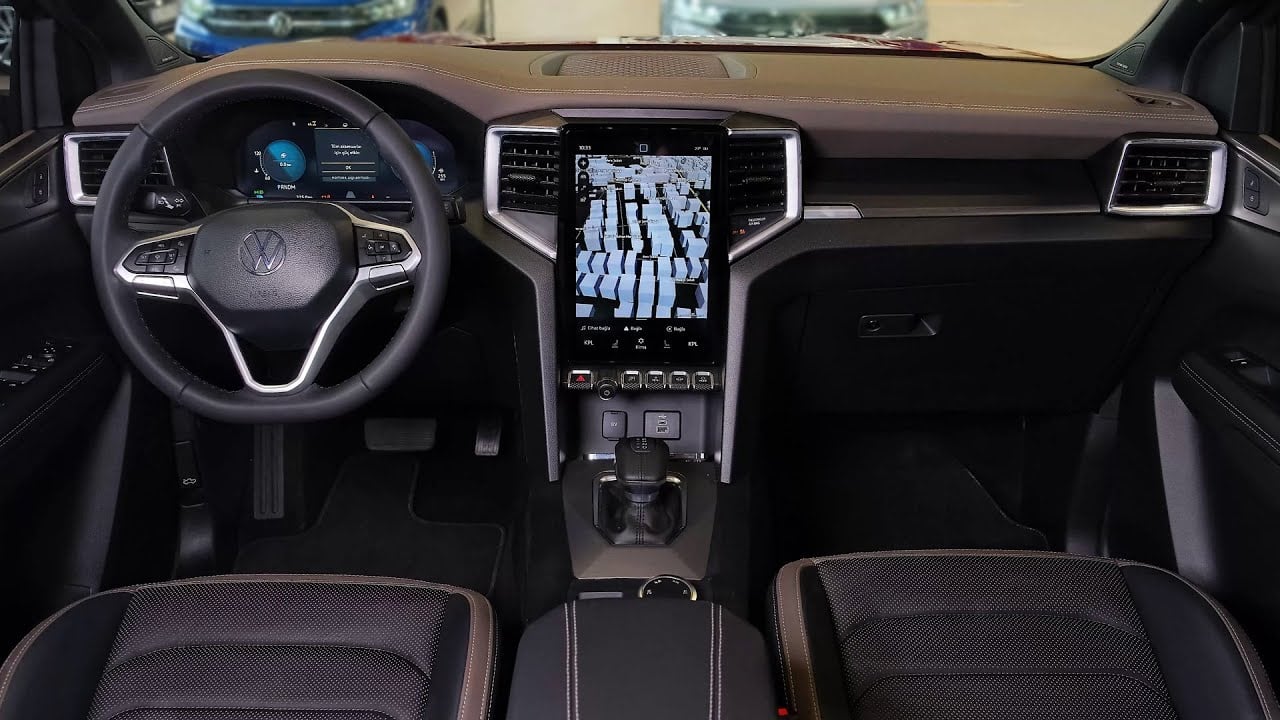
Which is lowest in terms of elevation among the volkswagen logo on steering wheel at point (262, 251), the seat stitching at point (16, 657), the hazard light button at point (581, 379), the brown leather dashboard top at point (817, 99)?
the seat stitching at point (16, 657)

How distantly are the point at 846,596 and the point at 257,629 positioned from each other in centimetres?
87

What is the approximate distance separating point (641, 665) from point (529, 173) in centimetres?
88

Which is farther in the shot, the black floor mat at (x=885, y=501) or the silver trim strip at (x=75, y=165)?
the black floor mat at (x=885, y=501)

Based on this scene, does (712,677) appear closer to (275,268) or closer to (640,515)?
(640,515)

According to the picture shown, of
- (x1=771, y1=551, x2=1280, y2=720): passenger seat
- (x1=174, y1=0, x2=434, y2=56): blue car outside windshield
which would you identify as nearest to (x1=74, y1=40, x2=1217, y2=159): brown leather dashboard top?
(x1=771, y1=551, x2=1280, y2=720): passenger seat

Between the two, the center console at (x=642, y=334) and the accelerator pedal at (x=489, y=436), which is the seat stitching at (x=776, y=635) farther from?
the accelerator pedal at (x=489, y=436)

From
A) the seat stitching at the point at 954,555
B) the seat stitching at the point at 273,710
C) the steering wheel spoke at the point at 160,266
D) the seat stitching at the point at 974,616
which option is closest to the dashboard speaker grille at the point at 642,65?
the steering wheel spoke at the point at 160,266

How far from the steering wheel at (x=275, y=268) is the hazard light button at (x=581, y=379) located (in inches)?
16.9

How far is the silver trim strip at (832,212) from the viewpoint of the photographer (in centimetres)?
172

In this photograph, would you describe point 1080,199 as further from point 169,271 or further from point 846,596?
point 169,271

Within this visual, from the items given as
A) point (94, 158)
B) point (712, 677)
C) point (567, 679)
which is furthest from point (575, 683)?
point (94, 158)

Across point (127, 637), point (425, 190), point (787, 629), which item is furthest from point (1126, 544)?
point (127, 637)

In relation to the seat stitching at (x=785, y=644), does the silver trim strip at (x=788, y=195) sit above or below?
above

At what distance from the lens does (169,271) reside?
56.7 inches
